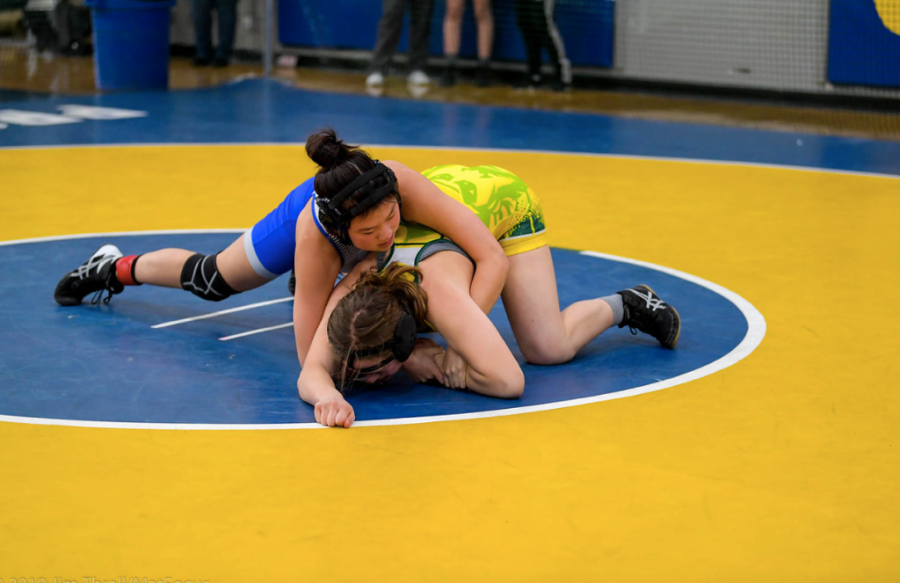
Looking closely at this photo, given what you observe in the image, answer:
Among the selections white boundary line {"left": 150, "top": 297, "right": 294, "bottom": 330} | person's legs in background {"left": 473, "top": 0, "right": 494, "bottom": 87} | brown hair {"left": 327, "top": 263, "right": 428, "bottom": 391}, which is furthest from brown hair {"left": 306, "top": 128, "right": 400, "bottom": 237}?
person's legs in background {"left": 473, "top": 0, "right": 494, "bottom": 87}

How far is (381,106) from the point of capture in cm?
1058

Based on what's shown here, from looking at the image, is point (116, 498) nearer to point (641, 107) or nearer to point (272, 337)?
point (272, 337)

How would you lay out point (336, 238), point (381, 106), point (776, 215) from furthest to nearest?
point (381, 106)
point (776, 215)
point (336, 238)

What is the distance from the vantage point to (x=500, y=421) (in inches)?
137

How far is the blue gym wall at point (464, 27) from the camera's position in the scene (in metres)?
11.9

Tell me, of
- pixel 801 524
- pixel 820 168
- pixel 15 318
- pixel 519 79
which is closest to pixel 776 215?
pixel 820 168

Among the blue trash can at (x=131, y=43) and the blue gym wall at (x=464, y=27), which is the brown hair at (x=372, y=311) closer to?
the blue trash can at (x=131, y=43)

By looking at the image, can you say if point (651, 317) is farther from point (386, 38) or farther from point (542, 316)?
point (386, 38)

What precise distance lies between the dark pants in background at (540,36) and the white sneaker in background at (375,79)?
5.58ft

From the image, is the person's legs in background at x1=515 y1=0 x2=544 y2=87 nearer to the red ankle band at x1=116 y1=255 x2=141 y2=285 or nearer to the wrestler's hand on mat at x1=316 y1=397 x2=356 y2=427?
the red ankle band at x1=116 y1=255 x2=141 y2=285

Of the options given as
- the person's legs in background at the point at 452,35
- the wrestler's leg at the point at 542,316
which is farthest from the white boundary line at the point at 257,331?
the person's legs in background at the point at 452,35

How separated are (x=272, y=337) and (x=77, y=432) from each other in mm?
1130

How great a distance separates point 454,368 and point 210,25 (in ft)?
36.7

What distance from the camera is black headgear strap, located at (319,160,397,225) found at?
339 cm
